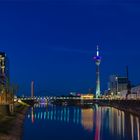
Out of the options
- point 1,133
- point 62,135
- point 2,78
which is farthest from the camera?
point 2,78

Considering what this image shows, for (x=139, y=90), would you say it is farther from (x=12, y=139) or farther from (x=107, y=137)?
(x=12, y=139)

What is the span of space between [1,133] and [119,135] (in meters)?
18.8

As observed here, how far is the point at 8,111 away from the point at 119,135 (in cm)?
3141

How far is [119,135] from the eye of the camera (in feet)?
203

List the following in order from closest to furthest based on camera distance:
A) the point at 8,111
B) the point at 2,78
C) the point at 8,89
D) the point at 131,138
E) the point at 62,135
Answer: the point at 131,138 < the point at 62,135 < the point at 8,111 < the point at 8,89 < the point at 2,78

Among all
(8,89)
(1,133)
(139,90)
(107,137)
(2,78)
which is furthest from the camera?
(2,78)

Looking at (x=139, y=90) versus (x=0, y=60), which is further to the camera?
(x=0, y=60)

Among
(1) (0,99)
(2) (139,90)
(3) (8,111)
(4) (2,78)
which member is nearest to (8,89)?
(1) (0,99)

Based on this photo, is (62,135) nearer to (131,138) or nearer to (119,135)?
(119,135)

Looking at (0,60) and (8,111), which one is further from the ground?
(0,60)

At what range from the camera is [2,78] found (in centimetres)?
18650

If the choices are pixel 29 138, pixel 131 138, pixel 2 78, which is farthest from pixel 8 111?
pixel 2 78

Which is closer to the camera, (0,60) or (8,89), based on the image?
(8,89)

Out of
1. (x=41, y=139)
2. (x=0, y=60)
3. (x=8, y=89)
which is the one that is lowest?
(x=41, y=139)
